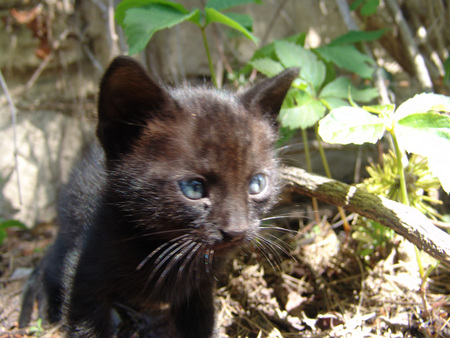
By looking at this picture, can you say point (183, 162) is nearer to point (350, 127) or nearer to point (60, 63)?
point (350, 127)

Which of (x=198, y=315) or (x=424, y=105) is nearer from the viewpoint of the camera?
(x=424, y=105)

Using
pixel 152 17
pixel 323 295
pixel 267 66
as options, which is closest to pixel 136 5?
pixel 152 17

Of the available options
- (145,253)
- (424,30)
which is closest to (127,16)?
(145,253)

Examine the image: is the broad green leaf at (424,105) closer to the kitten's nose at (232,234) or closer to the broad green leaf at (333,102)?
the broad green leaf at (333,102)

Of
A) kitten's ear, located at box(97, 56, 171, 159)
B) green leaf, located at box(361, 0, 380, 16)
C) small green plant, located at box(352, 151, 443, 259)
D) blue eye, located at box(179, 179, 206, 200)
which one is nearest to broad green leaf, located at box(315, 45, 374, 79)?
small green plant, located at box(352, 151, 443, 259)

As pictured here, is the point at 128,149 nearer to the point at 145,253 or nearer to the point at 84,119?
the point at 145,253
